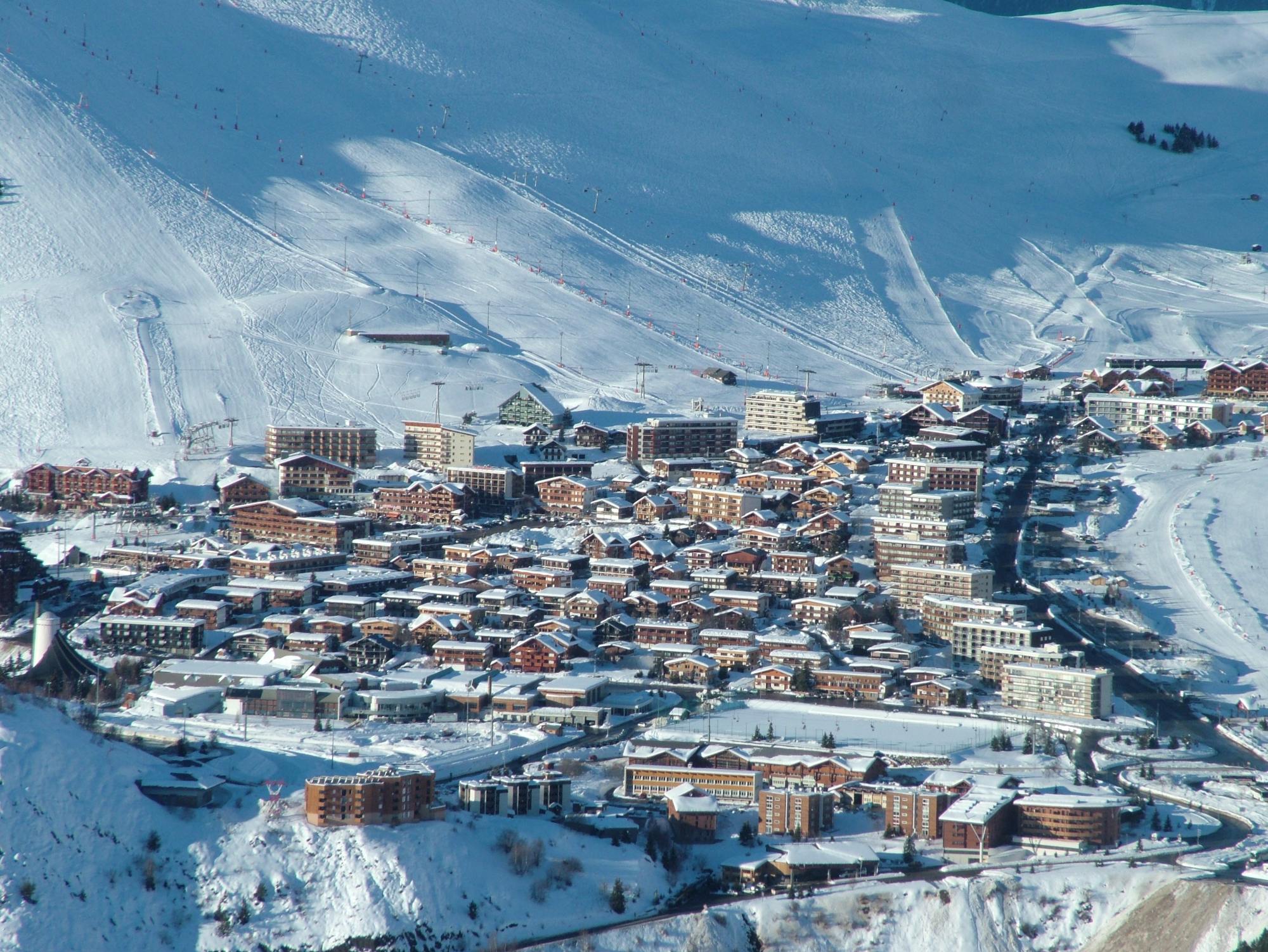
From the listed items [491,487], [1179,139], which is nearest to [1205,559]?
[491,487]

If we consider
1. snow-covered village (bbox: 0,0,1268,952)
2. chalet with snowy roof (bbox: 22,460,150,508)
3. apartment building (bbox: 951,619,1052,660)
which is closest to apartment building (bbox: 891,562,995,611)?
snow-covered village (bbox: 0,0,1268,952)

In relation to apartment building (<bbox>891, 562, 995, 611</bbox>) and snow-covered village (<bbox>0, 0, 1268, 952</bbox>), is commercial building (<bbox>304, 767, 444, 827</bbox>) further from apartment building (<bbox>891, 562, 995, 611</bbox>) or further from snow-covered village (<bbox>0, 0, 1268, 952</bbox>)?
apartment building (<bbox>891, 562, 995, 611</bbox>)

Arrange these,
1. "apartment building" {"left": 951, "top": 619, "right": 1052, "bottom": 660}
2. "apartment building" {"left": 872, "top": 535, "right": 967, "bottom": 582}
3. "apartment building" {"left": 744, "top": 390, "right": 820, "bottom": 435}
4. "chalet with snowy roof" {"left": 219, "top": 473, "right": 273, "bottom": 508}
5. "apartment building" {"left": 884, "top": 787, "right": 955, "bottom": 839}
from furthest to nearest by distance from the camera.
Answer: "apartment building" {"left": 744, "top": 390, "right": 820, "bottom": 435} < "chalet with snowy roof" {"left": 219, "top": 473, "right": 273, "bottom": 508} < "apartment building" {"left": 872, "top": 535, "right": 967, "bottom": 582} < "apartment building" {"left": 951, "top": 619, "right": 1052, "bottom": 660} < "apartment building" {"left": 884, "top": 787, "right": 955, "bottom": 839}

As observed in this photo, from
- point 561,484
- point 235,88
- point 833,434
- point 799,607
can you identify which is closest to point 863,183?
point 235,88

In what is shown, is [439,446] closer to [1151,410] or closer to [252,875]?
[1151,410]

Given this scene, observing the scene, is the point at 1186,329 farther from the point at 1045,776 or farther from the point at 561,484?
the point at 1045,776
